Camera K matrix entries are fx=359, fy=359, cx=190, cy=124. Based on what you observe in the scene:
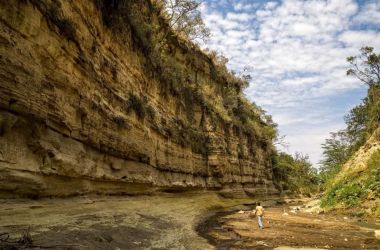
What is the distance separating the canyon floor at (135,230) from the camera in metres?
8.23

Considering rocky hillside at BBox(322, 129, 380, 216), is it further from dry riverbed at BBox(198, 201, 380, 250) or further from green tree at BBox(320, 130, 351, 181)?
green tree at BBox(320, 130, 351, 181)

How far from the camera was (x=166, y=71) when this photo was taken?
2530cm

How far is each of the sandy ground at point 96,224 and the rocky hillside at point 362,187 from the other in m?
10.0

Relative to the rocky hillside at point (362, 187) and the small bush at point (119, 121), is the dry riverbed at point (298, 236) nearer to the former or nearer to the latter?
the rocky hillside at point (362, 187)

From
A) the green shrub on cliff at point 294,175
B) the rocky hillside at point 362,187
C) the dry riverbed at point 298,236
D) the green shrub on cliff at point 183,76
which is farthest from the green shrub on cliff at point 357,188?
the green shrub on cliff at point 294,175

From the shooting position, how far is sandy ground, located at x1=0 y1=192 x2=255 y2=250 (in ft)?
26.6

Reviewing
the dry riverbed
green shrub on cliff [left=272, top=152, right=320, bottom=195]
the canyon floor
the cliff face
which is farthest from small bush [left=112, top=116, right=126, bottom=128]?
green shrub on cliff [left=272, top=152, right=320, bottom=195]

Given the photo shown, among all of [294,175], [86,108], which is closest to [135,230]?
[86,108]

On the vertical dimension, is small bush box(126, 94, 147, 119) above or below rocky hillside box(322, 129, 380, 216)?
A: above

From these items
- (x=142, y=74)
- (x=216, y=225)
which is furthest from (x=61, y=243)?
(x=142, y=74)

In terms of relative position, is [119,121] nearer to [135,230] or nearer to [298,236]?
[135,230]

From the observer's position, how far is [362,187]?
20.6 m

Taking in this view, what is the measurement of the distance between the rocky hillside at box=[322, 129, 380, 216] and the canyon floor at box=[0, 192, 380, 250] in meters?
1.74

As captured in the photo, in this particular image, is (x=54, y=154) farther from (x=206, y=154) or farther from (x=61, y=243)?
(x=206, y=154)
